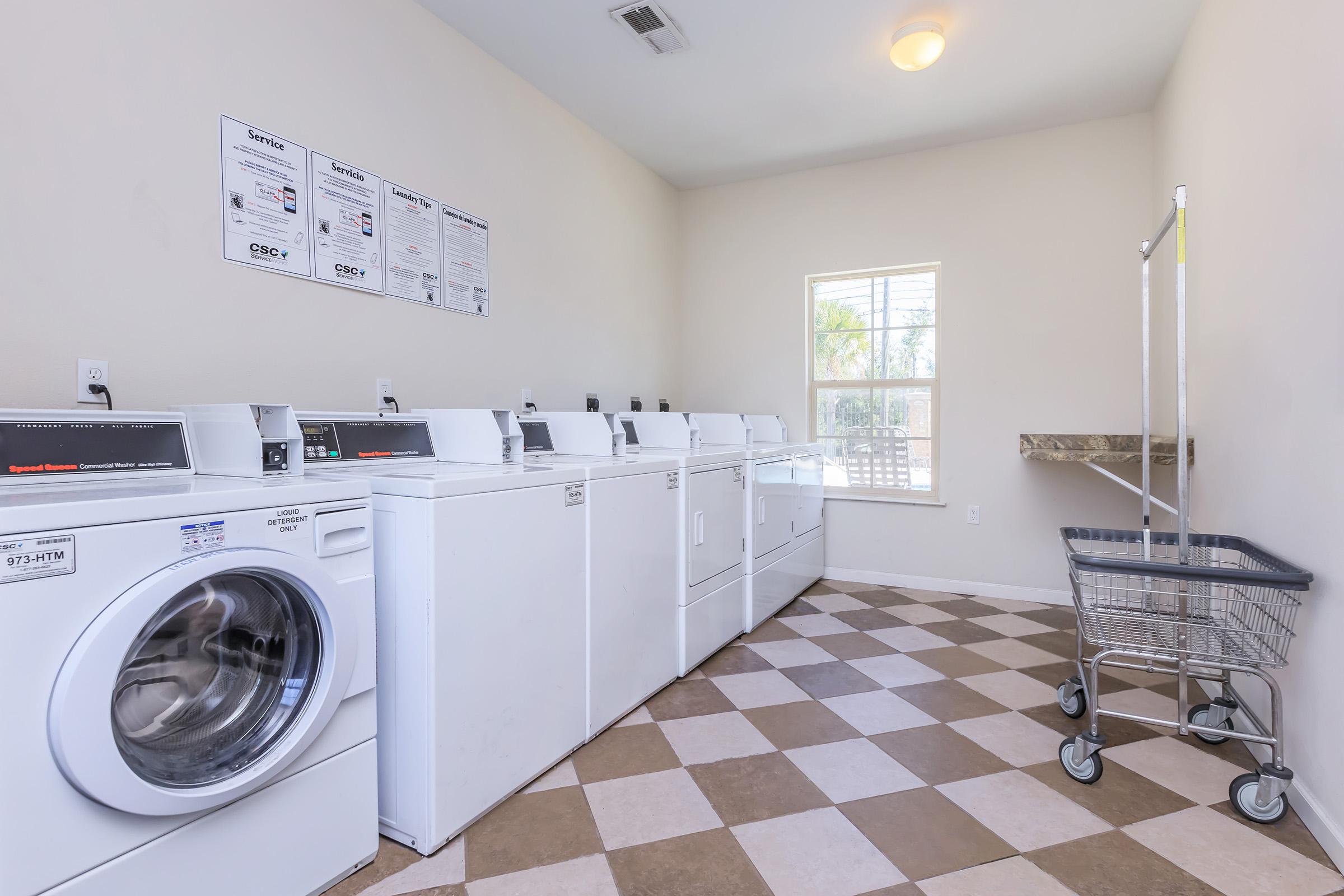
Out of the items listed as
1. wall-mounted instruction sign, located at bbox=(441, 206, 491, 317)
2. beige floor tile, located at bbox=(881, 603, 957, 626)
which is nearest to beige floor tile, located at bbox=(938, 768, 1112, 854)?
beige floor tile, located at bbox=(881, 603, 957, 626)

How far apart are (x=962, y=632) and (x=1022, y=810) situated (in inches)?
61.3

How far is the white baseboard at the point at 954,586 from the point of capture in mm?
3729

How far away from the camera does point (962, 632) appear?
322cm

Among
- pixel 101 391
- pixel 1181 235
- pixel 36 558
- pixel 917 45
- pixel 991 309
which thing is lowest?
pixel 36 558

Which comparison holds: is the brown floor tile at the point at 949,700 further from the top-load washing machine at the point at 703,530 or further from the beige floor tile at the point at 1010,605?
the beige floor tile at the point at 1010,605

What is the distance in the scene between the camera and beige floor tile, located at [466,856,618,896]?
1.44 m

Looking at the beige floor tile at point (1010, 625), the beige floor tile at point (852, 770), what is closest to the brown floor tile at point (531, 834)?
the beige floor tile at point (852, 770)

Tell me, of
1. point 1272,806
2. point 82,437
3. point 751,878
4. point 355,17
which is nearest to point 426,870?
point 751,878

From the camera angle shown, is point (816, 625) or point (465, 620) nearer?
point (465, 620)

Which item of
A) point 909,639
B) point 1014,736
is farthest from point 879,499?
point 1014,736

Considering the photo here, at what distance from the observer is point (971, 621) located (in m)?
3.39

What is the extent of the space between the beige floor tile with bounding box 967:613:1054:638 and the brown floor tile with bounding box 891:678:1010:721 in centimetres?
80

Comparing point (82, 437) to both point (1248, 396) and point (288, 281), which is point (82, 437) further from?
point (1248, 396)

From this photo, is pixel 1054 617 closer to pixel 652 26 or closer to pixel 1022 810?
pixel 1022 810
